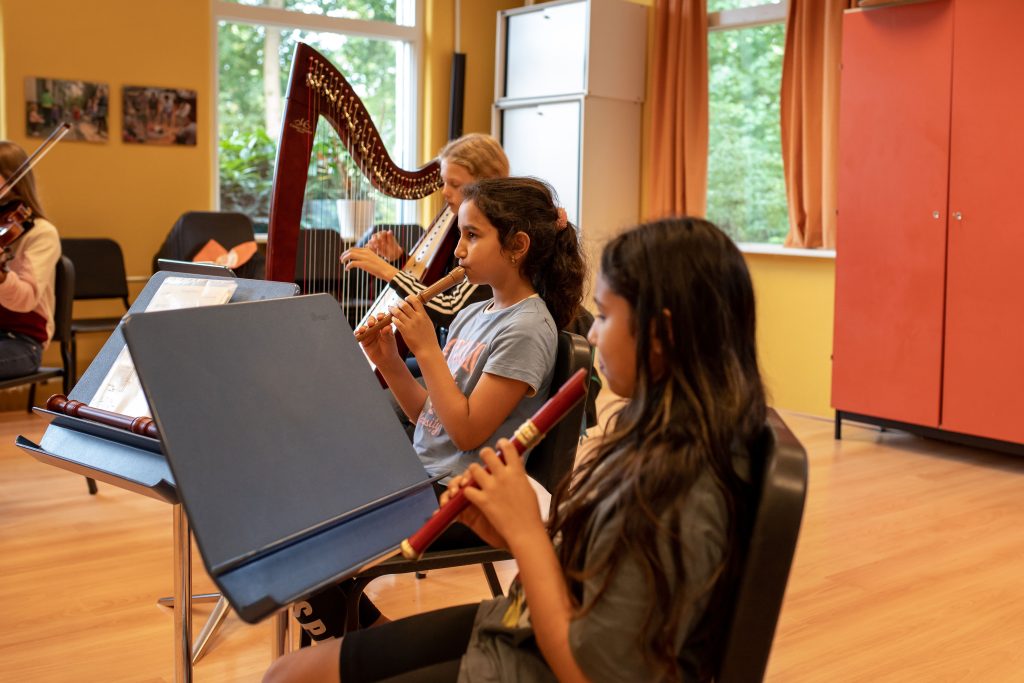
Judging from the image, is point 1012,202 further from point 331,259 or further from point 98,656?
point 98,656

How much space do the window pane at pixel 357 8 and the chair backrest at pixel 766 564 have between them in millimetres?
4873

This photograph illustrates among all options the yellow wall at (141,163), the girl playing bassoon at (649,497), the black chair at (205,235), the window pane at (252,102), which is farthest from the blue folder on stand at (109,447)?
the window pane at (252,102)

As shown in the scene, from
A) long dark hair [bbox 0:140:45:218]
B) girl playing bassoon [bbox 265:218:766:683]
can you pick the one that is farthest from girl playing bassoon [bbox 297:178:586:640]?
long dark hair [bbox 0:140:45:218]

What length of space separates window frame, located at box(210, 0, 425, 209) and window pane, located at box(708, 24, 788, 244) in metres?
1.67

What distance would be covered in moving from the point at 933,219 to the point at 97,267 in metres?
3.58

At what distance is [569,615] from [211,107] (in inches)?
182

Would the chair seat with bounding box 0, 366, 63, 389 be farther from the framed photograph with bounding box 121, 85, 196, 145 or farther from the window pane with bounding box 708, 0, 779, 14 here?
the window pane with bounding box 708, 0, 779, 14

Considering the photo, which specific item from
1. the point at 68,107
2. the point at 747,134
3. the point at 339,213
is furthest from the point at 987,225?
the point at 68,107

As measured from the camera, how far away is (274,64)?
545cm

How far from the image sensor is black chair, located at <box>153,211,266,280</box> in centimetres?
480

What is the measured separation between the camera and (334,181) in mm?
2965

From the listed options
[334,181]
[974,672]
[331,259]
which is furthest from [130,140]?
[974,672]

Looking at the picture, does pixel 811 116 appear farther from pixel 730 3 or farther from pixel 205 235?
pixel 205 235

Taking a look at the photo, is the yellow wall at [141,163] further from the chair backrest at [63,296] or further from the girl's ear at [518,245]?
the girl's ear at [518,245]
